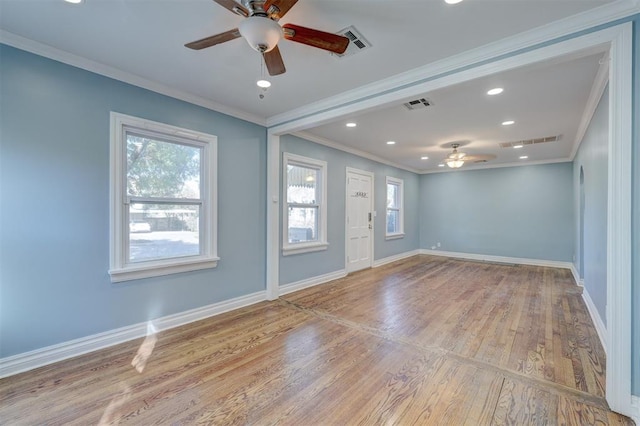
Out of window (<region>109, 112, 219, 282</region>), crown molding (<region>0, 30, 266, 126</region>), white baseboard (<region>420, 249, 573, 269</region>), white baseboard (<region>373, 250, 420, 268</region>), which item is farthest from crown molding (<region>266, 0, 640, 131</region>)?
white baseboard (<region>420, 249, 573, 269</region>)

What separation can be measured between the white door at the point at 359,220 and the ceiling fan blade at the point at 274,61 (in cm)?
382

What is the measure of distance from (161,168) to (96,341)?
72.5 inches

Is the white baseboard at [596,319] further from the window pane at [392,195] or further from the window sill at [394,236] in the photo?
the window pane at [392,195]

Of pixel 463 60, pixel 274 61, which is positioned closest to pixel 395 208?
pixel 463 60

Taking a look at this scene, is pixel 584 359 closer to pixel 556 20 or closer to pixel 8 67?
pixel 556 20

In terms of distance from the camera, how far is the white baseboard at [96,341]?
232cm

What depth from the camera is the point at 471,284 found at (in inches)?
204

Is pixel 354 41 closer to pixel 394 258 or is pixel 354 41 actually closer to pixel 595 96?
pixel 595 96

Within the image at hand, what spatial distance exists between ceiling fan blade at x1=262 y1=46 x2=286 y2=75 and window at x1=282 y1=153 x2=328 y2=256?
236 cm

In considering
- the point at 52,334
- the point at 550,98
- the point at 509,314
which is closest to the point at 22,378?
the point at 52,334

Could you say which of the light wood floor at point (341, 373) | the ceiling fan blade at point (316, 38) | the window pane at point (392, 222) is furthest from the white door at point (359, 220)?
the ceiling fan blade at point (316, 38)

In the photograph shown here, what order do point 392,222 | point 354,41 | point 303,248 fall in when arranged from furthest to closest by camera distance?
1. point 392,222
2. point 303,248
3. point 354,41

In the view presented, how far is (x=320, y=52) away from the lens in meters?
2.47

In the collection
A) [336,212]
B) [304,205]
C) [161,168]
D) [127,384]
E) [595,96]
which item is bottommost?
[127,384]
